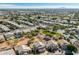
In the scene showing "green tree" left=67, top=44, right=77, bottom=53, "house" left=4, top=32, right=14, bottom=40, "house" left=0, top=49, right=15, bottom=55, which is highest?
"house" left=4, top=32, right=14, bottom=40

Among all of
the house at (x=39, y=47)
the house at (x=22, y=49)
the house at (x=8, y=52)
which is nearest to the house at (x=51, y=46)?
the house at (x=39, y=47)

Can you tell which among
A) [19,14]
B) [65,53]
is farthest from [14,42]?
[65,53]

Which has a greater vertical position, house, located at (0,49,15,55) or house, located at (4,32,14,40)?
house, located at (4,32,14,40)

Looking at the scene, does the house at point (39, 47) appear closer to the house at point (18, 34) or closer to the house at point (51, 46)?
the house at point (51, 46)

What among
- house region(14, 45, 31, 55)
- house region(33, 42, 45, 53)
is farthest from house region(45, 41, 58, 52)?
house region(14, 45, 31, 55)

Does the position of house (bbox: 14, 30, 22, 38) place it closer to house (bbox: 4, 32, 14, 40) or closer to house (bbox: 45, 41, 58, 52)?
house (bbox: 4, 32, 14, 40)

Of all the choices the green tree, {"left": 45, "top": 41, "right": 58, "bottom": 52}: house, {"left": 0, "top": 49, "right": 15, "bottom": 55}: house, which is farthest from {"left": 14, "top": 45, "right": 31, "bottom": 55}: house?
the green tree

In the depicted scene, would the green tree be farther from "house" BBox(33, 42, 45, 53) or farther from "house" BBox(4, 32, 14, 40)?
"house" BBox(4, 32, 14, 40)
